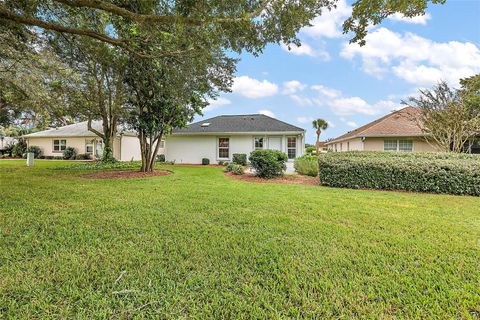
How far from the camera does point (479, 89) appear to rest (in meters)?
14.4

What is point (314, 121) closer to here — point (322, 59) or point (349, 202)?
point (322, 59)

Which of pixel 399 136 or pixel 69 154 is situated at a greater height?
pixel 399 136

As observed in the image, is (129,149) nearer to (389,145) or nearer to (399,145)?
(389,145)

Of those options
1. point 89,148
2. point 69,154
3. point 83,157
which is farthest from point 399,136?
point 69,154

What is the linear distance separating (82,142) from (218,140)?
14698mm

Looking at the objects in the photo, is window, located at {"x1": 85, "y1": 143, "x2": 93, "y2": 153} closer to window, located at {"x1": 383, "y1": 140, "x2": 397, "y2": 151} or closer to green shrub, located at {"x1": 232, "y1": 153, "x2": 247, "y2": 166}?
green shrub, located at {"x1": 232, "y1": 153, "x2": 247, "y2": 166}

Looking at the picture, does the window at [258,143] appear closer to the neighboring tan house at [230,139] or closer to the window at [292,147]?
the neighboring tan house at [230,139]

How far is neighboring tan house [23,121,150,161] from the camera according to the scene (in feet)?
76.9

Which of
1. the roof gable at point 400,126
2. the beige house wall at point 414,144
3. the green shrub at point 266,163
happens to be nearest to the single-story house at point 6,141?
the green shrub at point 266,163

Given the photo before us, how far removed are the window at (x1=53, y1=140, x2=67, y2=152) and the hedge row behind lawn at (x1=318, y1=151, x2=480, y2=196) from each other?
26542 millimetres

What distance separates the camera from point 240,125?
20422mm

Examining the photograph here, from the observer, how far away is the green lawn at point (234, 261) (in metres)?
2.25

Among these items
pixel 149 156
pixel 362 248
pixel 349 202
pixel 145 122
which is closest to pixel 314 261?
pixel 362 248

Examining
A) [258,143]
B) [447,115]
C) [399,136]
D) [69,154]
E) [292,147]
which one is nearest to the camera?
[447,115]
